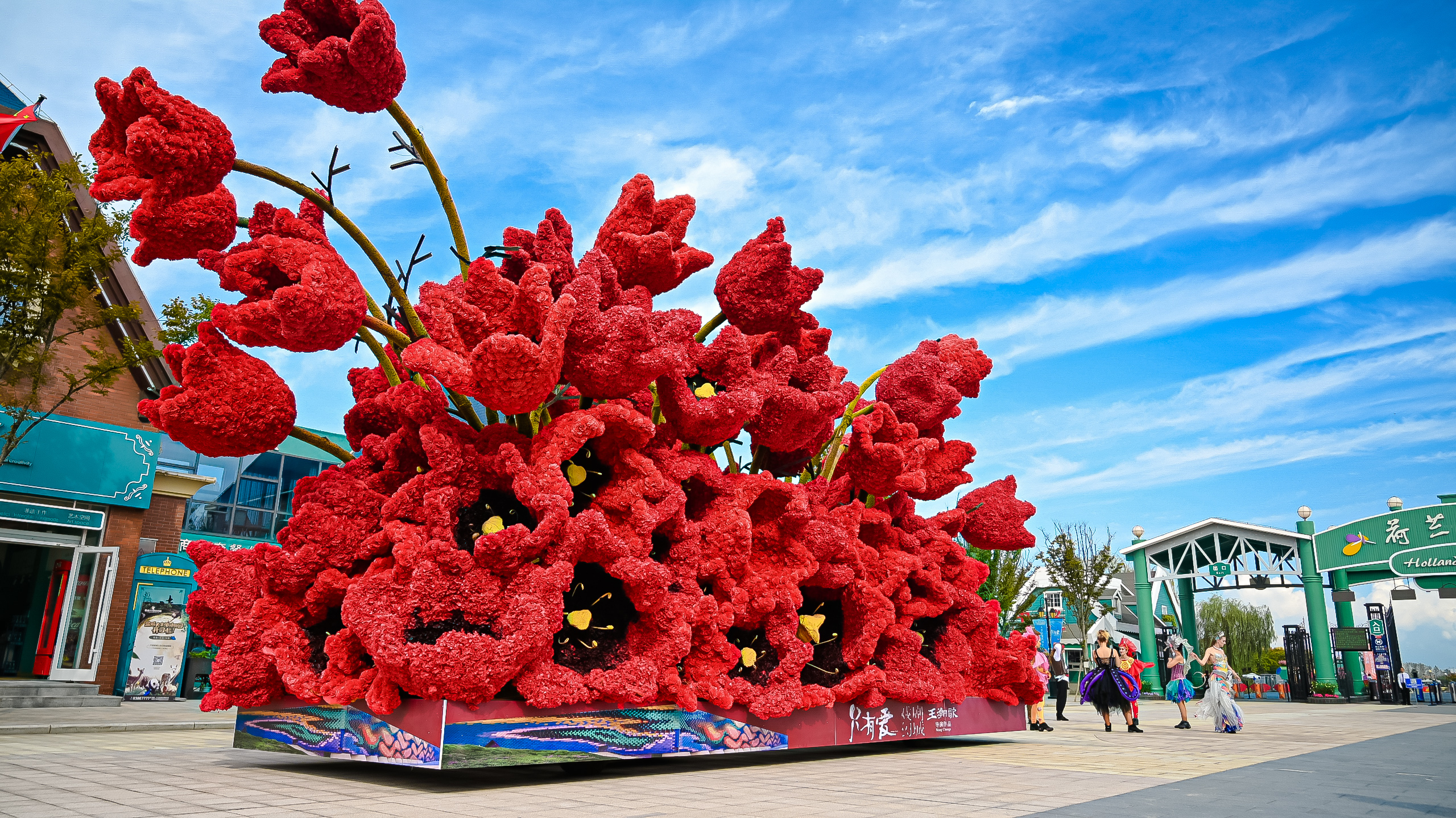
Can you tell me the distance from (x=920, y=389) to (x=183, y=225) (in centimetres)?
742

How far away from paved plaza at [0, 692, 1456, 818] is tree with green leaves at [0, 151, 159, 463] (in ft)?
19.4

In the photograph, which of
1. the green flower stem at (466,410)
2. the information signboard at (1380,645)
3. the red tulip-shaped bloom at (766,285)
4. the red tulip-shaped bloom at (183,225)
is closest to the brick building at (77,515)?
the red tulip-shaped bloom at (183,225)

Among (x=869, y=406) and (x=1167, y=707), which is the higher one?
(x=869, y=406)

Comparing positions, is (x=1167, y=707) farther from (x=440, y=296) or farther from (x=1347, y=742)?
(x=440, y=296)

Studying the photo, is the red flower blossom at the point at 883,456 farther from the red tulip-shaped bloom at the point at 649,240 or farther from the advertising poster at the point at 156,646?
the advertising poster at the point at 156,646

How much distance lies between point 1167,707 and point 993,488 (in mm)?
14461

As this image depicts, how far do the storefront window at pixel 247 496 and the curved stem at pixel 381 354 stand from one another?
1437 cm

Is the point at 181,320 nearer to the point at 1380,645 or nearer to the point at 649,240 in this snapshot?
the point at 649,240

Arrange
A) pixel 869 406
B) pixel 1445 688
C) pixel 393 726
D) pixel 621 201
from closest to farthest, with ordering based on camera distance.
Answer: pixel 393 726 → pixel 621 201 → pixel 869 406 → pixel 1445 688

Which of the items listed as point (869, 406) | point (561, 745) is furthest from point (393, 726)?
point (869, 406)

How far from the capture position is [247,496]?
24156 mm

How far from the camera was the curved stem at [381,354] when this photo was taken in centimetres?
793

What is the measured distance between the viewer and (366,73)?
7.02m

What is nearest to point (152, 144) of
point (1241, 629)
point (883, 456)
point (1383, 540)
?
point (883, 456)
